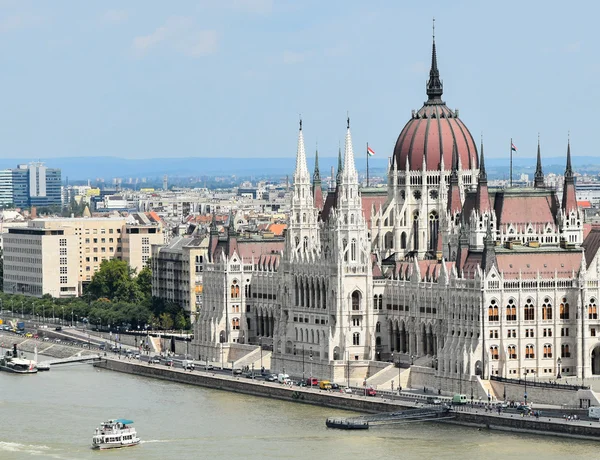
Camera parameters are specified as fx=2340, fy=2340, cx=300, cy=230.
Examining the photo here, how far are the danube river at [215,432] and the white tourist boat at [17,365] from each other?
11143 mm

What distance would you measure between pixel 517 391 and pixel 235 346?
33.4 m

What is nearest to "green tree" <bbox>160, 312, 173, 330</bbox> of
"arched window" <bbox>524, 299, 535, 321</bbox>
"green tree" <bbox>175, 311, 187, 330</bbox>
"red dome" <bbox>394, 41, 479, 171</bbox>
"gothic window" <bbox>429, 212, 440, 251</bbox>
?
"green tree" <bbox>175, 311, 187, 330</bbox>

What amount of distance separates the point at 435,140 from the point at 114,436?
43.2 m

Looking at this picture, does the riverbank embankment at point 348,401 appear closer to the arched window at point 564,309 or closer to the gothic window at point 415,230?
the arched window at point 564,309

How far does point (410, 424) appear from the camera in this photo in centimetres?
12575

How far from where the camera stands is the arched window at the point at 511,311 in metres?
133

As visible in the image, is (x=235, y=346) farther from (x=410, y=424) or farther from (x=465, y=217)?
(x=410, y=424)

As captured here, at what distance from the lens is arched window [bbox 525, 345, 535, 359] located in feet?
439

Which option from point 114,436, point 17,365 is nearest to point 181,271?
point 17,365

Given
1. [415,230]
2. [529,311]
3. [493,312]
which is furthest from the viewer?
[415,230]

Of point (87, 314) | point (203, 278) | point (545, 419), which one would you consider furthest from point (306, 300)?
point (87, 314)

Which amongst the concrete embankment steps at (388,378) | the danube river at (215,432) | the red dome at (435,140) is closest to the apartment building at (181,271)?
the red dome at (435,140)

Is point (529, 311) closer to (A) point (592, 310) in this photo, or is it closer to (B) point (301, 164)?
(A) point (592, 310)

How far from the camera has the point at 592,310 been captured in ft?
441
